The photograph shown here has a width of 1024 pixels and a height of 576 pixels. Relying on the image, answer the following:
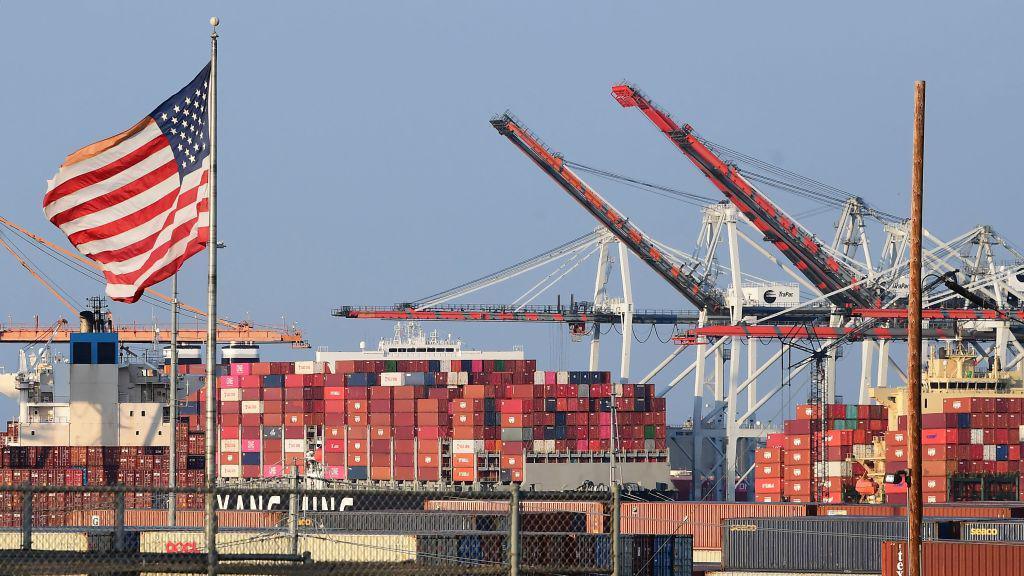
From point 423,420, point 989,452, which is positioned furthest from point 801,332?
point 989,452

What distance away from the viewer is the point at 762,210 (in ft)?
310

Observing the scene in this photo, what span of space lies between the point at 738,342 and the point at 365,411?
26.2m

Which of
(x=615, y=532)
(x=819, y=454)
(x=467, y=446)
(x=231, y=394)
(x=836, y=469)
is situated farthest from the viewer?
(x=231, y=394)

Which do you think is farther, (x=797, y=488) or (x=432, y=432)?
(x=432, y=432)

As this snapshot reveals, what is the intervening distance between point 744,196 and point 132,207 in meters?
75.5

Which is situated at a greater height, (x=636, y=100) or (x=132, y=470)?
(x=636, y=100)

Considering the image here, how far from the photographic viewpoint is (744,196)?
94188mm

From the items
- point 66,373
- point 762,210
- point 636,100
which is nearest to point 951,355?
point 762,210

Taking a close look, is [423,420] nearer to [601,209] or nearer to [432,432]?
[432,432]

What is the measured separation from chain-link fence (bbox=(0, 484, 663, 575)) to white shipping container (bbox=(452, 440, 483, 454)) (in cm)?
3831

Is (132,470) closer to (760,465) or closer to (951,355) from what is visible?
(760,465)

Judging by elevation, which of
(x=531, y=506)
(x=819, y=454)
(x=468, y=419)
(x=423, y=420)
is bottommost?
(x=531, y=506)

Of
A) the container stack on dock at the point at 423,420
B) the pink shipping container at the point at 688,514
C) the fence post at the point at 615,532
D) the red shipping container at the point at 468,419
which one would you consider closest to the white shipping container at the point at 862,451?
the container stack on dock at the point at 423,420

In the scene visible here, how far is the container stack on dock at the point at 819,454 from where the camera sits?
2931 inches
